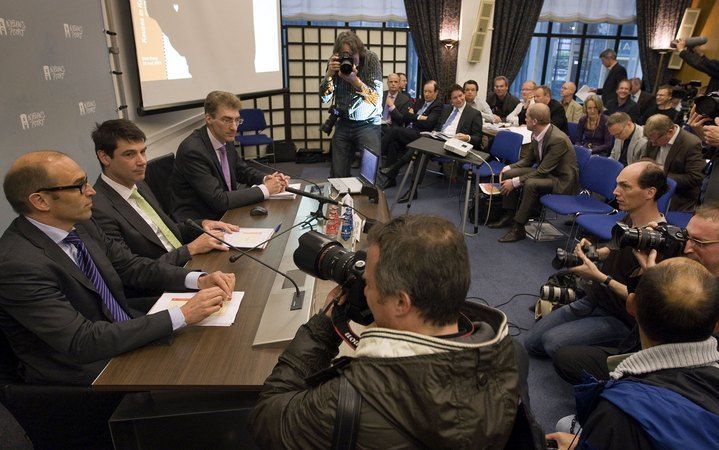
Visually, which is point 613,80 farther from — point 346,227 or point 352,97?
point 346,227

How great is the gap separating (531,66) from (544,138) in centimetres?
445

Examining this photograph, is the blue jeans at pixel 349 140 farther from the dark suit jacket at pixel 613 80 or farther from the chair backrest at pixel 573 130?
the dark suit jacket at pixel 613 80

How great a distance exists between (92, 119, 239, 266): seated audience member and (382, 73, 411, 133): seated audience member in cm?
457

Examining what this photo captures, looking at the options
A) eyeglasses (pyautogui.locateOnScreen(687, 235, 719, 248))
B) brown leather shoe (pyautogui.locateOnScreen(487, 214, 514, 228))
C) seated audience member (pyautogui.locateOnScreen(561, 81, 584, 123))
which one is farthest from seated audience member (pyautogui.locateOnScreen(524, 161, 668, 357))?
seated audience member (pyautogui.locateOnScreen(561, 81, 584, 123))

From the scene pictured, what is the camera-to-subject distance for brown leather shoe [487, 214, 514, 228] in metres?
4.53

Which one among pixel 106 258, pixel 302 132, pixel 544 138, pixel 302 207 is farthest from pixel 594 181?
pixel 302 132

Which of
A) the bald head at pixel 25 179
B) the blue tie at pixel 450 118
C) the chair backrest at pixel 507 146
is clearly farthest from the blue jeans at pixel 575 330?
the blue tie at pixel 450 118

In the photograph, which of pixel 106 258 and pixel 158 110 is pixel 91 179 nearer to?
pixel 158 110

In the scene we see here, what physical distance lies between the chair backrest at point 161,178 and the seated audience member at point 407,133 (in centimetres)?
307

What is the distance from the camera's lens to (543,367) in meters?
2.45

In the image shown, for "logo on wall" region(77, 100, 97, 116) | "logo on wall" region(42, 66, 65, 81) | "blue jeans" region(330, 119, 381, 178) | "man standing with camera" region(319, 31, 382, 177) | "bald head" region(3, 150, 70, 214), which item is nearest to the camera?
"bald head" region(3, 150, 70, 214)

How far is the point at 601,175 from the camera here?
12.2 feet

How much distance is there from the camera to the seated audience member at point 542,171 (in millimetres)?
4016

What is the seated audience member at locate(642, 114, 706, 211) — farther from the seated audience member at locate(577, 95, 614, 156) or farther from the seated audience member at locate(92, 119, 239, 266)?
the seated audience member at locate(92, 119, 239, 266)
